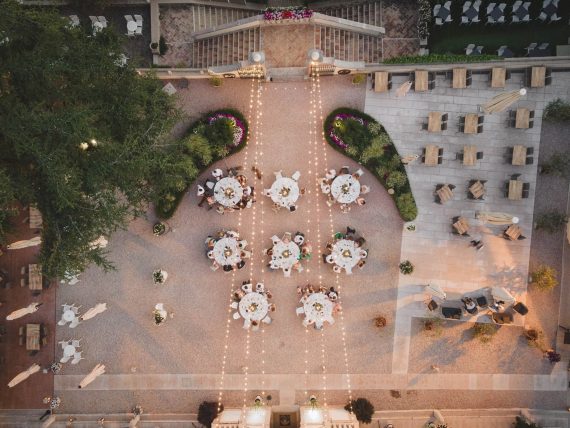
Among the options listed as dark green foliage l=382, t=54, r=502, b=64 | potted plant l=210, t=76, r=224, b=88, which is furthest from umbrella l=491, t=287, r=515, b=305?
potted plant l=210, t=76, r=224, b=88

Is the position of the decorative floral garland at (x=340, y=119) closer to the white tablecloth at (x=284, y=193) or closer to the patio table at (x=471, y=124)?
the white tablecloth at (x=284, y=193)

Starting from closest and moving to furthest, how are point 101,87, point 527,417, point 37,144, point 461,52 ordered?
point 37,144 → point 101,87 → point 527,417 → point 461,52

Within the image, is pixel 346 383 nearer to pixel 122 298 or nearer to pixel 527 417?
pixel 527 417

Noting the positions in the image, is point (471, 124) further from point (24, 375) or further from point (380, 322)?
point (24, 375)

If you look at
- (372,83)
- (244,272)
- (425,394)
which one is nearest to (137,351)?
(244,272)

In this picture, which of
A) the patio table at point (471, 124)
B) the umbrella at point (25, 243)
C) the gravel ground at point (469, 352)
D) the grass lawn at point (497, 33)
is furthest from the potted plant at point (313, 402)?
the grass lawn at point (497, 33)

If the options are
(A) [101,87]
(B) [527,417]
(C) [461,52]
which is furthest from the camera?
(C) [461,52]

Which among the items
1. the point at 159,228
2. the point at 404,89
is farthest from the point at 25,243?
the point at 404,89
